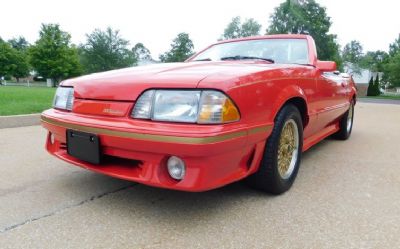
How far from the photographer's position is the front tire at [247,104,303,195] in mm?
2307

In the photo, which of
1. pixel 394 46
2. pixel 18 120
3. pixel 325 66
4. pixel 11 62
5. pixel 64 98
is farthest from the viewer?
pixel 394 46

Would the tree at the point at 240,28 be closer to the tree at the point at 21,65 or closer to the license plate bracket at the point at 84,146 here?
the tree at the point at 21,65

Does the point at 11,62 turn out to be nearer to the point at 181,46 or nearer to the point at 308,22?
the point at 181,46

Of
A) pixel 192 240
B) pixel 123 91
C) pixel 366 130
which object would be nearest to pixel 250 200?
pixel 192 240

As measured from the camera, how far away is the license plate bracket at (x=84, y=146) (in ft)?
6.80

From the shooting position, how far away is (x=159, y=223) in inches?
80.2

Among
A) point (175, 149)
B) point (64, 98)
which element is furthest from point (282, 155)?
point (64, 98)

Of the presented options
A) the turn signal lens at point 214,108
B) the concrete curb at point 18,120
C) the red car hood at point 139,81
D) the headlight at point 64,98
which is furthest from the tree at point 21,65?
the turn signal lens at point 214,108

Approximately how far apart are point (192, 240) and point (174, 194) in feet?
2.25

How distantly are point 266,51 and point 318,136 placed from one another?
1.10 meters

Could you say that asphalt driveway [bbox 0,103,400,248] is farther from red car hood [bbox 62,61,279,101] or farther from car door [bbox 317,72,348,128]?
red car hood [bbox 62,61,279,101]

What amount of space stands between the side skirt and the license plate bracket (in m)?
1.89

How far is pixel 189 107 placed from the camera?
189 cm

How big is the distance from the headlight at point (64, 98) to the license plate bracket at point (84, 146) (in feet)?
0.98
